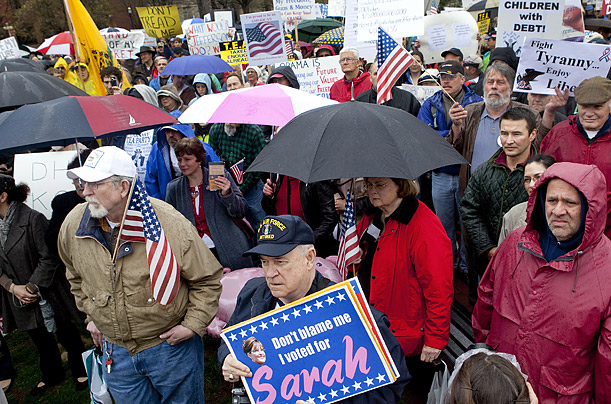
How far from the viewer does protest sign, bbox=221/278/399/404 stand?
2.12 m

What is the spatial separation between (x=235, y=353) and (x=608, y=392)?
181 centimetres

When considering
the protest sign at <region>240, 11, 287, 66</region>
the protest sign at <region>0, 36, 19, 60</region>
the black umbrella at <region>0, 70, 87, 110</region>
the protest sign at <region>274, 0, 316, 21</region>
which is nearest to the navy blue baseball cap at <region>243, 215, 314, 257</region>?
the black umbrella at <region>0, 70, 87, 110</region>

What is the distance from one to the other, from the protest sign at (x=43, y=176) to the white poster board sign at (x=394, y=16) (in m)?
4.52

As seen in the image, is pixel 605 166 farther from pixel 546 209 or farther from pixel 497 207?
pixel 546 209

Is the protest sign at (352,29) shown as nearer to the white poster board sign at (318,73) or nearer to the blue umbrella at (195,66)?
the white poster board sign at (318,73)

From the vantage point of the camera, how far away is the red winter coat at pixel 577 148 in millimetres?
3742

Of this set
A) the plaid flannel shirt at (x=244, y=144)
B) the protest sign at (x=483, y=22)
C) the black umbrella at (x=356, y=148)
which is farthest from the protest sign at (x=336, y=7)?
the black umbrella at (x=356, y=148)

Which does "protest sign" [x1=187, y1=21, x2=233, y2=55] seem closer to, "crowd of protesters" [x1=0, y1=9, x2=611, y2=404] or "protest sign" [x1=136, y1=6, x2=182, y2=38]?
"protest sign" [x1=136, y1=6, x2=182, y2=38]

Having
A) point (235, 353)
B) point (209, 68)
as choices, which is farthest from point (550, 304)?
point (209, 68)

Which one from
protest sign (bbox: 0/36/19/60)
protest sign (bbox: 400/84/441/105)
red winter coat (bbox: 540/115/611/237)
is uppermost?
protest sign (bbox: 0/36/19/60)

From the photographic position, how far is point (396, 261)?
315cm

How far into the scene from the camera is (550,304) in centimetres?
247

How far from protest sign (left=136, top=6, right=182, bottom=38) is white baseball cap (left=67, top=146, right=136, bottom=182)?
1633 centimetres

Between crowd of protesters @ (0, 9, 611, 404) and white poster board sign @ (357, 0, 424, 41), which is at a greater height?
white poster board sign @ (357, 0, 424, 41)
